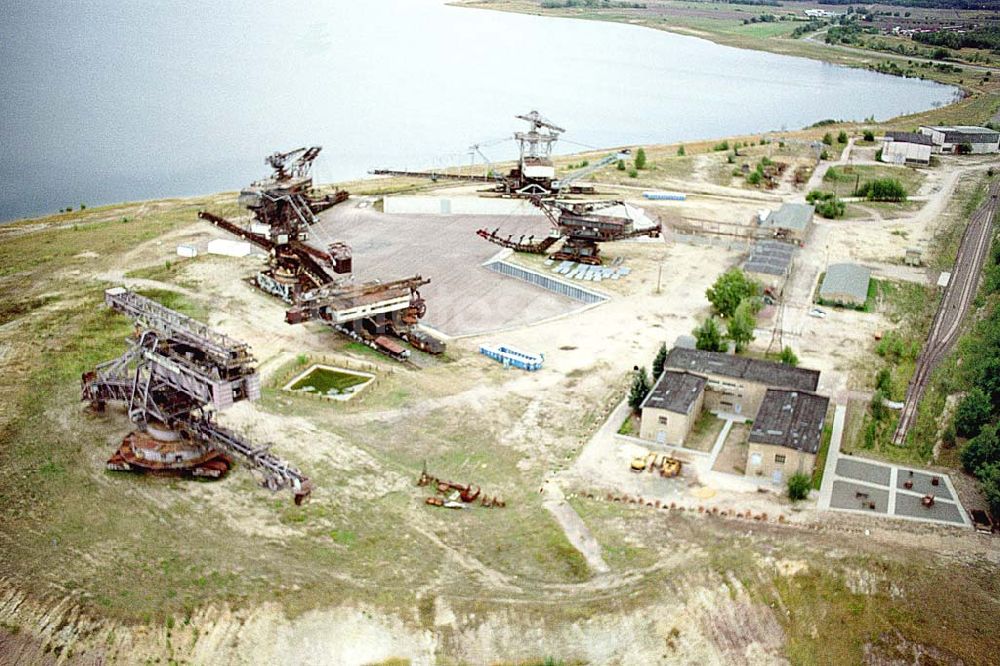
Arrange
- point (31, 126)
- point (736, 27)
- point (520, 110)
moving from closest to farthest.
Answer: point (31, 126)
point (520, 110)
point (736, 27)

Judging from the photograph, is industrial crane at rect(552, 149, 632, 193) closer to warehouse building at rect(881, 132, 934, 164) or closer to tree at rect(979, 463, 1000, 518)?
warehouse building at rect(881, 132, 934, 164)

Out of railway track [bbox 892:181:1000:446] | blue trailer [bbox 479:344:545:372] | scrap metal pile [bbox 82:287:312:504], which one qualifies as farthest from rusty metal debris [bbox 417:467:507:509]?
railway track [bbox 892:181:1000:446]

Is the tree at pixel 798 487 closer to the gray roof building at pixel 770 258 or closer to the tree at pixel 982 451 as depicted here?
the tree at pixel 982 451

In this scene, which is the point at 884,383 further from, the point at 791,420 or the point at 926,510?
the point at 926,510

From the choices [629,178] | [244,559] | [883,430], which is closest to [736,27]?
[629,178]

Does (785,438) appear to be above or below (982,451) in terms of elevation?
above

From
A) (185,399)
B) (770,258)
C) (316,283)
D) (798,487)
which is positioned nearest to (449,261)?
(316,283)

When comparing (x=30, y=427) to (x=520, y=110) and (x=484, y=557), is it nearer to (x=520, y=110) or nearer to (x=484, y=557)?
(x=484, y=557)
